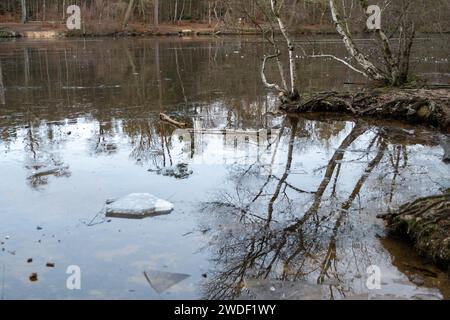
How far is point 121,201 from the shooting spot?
807 centimetres

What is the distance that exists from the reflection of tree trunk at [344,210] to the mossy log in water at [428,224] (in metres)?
0.62

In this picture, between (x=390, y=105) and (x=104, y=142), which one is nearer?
(x=104, y=142)

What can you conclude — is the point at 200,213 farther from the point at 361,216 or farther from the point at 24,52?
the point at 24,52

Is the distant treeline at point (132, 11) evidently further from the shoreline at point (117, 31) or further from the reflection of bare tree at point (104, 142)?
the reflection of bare tree at point (104, 142)

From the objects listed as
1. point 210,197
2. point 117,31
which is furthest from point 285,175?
point 117,31

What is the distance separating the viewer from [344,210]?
7.78 m

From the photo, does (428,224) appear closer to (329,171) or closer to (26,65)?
(329,171)

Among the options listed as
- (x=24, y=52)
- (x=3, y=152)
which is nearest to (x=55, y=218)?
(x=3, y=152)

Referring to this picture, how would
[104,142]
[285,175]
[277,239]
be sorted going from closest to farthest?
[277,239], [285,175], [104,142]

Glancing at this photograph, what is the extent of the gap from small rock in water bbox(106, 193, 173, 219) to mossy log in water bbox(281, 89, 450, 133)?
764 cm

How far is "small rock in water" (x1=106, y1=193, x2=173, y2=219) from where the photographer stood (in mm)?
7695

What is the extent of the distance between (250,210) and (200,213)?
0.72m

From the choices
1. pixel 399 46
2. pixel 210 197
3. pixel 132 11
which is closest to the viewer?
pixel 210 197

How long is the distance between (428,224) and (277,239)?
5.89ft
